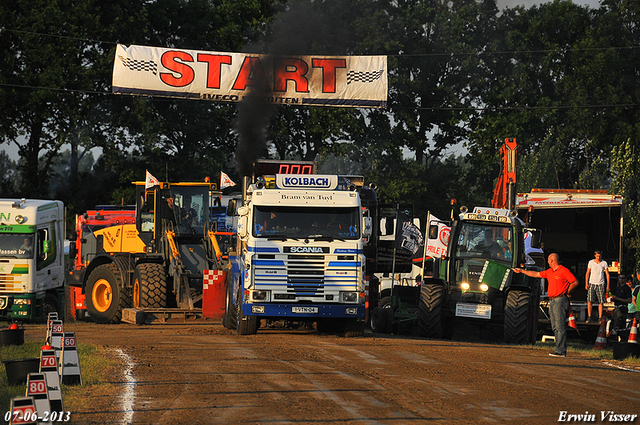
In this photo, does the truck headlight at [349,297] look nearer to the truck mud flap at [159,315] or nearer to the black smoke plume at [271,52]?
the truck mud flap at [159,315]

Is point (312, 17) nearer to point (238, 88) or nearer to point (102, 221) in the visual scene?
point (238, 88)

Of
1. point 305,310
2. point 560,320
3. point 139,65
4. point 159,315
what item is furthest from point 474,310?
point 139,65

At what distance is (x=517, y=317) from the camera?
63.6ft

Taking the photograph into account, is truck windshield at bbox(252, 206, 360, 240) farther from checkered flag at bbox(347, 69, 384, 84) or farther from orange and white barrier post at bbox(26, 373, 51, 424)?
checkered flag at bbox(347, 69, 384, 84)

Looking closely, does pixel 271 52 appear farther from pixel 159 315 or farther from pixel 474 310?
pixel 474 310

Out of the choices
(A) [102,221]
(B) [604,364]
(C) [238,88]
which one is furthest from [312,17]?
(B) [604,364]

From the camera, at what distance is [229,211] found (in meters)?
20.4

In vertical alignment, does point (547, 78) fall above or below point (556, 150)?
above

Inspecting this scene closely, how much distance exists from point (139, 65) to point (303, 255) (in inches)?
586

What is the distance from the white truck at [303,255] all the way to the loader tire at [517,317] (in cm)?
336

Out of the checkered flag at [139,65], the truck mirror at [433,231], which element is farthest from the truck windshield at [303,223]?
the checkered flag at [139,65]

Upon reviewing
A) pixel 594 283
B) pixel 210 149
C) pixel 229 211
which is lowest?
pixel 594 283

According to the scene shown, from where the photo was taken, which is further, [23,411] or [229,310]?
[229,310]

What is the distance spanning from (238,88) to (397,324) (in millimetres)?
11416
